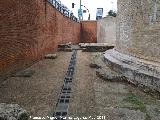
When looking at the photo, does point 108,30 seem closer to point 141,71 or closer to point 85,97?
point 141,71

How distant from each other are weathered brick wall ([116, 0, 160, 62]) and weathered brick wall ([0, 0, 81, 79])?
3.28 m

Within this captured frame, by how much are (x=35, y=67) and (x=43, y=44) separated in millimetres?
2529

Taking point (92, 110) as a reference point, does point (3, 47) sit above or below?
above

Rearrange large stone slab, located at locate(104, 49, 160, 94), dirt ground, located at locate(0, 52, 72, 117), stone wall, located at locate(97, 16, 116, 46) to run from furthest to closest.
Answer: stone wall, located at locate(97, 16, 116, 46) → large stone slab, located at locate(104, 49, 160, 94) → dirt ground, located at locate(0, 52, 72, 117)

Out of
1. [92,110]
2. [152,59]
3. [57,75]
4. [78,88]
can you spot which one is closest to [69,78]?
[57,75]

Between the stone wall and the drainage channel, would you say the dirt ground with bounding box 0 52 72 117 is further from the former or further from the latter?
the stone wall

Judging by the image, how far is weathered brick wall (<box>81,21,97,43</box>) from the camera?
32.4 m

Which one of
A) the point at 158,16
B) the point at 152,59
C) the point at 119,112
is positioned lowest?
the point at 119,112

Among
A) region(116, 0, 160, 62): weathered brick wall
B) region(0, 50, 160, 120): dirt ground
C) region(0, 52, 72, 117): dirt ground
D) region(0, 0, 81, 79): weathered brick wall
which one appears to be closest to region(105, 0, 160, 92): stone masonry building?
region(116, 0, 160, 62): weathered brick wall

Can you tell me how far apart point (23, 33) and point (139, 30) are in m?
3.66

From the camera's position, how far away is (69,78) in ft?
27.2

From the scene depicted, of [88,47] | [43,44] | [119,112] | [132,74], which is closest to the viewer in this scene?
[119,112]

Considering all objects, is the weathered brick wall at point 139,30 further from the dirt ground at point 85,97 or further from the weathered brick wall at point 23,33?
the weathered brick wall at point 23,33

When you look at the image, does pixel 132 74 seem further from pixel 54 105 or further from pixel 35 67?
pixel 35 67
